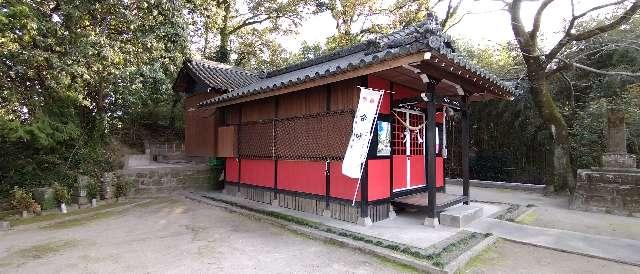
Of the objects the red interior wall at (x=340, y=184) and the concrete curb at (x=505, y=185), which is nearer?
the red interior wall at (x=340, y=184)

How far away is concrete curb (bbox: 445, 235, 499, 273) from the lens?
4.65 meters

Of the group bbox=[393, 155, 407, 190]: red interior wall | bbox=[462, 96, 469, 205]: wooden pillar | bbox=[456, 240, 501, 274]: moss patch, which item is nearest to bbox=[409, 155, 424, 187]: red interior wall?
bbox=[393, 155, 407, 190]: red interior wall

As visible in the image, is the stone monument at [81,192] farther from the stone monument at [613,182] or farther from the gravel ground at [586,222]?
the stone monument at [613,182]

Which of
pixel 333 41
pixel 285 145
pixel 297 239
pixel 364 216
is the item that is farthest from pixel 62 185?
pixel 333 41

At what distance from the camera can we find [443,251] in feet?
17.0

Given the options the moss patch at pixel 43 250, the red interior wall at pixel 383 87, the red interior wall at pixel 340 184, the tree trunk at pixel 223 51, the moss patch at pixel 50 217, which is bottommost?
the moss patch at pixel 43 250

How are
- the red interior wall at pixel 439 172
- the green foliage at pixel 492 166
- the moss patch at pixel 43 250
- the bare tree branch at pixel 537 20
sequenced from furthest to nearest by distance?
1. the green foliage at pixel 492 166
2. the bare tree branch at pixel 537 20
3. the red interior wall at pixel 439 172
4. the moss patch at pixel 43 250

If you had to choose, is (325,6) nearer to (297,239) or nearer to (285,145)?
(285,145)

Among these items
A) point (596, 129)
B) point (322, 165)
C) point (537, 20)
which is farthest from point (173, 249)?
point (596, 129)

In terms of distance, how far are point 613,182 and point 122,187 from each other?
13.1 meters

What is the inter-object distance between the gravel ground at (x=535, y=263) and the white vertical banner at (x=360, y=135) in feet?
7.81

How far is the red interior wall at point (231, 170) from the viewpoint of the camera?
1068 centimetres

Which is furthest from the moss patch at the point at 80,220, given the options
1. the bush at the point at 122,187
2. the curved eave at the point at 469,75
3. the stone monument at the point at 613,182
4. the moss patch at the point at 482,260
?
the stone monument at the point at 613,182

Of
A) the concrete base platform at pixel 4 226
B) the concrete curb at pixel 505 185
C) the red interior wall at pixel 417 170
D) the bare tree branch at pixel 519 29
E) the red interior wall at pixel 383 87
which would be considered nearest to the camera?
the red interior wall at pixel 383 87
